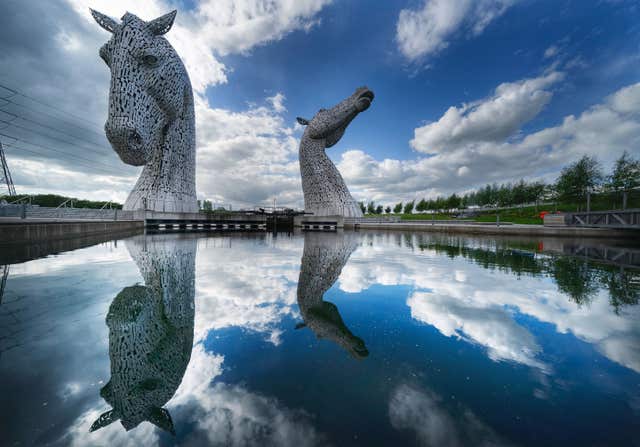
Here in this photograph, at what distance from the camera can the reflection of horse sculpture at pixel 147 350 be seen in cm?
133

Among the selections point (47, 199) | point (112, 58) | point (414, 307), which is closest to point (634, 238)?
point (414, 307)

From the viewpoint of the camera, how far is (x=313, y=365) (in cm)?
173

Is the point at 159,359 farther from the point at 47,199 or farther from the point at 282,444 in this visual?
the point at 47,199

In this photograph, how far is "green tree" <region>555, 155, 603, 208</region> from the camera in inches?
1139

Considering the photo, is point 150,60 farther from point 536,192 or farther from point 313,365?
point 536,192

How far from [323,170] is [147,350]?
69.5 ft

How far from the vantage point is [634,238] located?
527 inches

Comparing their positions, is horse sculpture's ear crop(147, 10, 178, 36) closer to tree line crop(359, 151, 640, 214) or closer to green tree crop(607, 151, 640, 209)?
tree line crop(359, 151, 640, 214)

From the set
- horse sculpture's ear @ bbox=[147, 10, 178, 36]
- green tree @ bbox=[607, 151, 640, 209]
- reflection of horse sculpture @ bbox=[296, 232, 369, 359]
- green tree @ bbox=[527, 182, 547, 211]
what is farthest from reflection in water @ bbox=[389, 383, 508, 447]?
green tree @ bbox=[527, 182, 547, 211]

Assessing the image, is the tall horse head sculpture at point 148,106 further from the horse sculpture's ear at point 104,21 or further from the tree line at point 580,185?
the tree line at point 580,185

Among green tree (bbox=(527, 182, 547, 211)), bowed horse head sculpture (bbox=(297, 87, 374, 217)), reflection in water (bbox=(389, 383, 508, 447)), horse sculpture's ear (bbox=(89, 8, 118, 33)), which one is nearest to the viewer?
reflection in water (bbox=(389, 383, 508, 447))

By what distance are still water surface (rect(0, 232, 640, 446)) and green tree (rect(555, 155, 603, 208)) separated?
1465 inches

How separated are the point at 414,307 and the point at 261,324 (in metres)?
1.73

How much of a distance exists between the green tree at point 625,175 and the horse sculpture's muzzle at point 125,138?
40.5 metres
